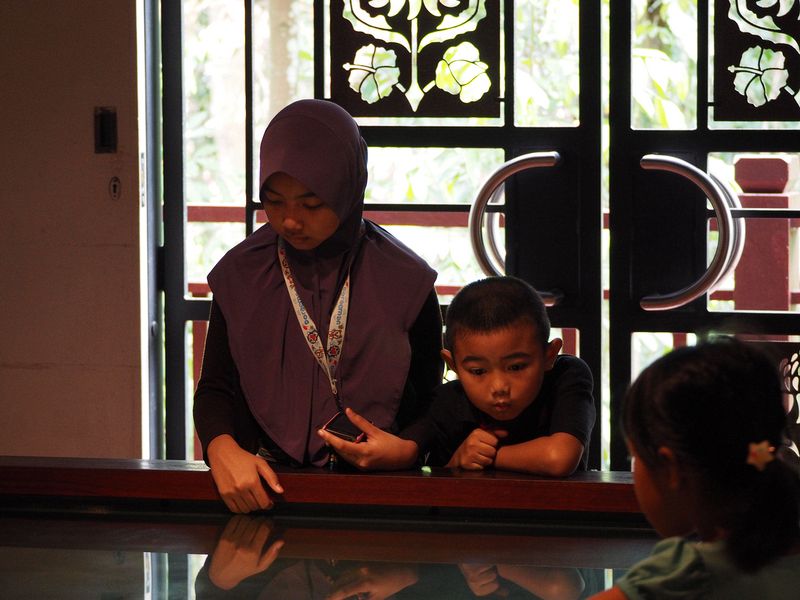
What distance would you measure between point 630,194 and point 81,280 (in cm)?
143

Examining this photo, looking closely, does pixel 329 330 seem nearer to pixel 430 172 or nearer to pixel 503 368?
pixel 503 368

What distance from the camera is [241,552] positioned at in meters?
1.39

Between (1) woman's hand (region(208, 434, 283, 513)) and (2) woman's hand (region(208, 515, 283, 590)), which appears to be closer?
(2) woman's hand (region(208, 515, 283, 590))

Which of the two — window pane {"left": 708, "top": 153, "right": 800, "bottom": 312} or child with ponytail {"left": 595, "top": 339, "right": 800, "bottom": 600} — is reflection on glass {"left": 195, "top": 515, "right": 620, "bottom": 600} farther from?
window pane {"left": 708, "top": 153, "right": 800, "bottom": 312}

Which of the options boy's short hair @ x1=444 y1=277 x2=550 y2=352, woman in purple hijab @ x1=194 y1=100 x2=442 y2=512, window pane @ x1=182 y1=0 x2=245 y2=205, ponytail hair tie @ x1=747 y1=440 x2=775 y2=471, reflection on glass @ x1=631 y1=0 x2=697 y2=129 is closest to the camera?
ponytail hair tie @ x1=747 y1=440 x2=775 y2=471

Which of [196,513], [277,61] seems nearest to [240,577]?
[196,513]

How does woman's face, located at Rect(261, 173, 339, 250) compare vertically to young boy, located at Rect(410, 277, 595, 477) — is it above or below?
above

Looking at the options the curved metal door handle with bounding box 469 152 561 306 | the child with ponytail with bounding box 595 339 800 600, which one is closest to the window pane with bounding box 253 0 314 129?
the curved metal door handle with bounding box 469 152 561 306

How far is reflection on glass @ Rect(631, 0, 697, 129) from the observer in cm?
288

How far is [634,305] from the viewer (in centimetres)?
291

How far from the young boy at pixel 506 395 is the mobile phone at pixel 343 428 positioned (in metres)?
0.10

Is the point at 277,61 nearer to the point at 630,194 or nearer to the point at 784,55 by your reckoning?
the point at 630,194

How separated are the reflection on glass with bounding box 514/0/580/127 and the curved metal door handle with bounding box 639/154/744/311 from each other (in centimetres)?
26

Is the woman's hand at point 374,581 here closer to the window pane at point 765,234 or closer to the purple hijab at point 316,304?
the purple hijab at point 316,304
